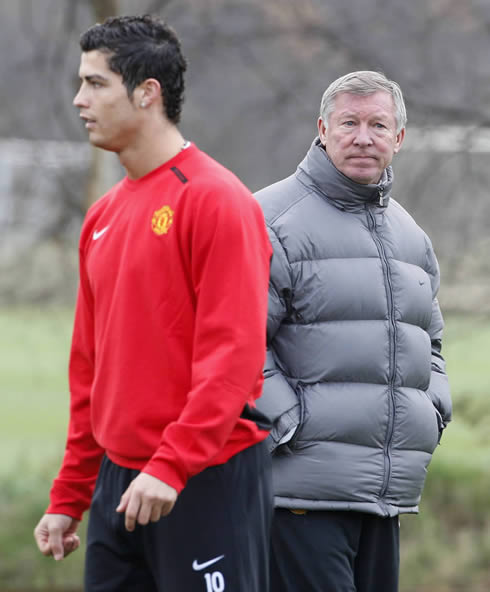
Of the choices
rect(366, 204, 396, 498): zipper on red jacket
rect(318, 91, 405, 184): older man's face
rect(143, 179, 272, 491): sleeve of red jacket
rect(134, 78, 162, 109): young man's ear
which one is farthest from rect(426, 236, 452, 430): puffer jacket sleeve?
rect(134, 78, 162, 109): young man's ear

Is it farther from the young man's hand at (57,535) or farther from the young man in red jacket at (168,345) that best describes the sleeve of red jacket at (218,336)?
the young man's hand at (57,535)

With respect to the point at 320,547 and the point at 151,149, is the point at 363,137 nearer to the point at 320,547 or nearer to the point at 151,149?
the point at 151,149

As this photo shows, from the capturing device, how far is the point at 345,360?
2660 mm

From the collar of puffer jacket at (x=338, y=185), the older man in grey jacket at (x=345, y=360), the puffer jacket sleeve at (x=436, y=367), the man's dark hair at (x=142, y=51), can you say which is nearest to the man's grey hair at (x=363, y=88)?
the older man in grey jacket at (x=345, y=360)

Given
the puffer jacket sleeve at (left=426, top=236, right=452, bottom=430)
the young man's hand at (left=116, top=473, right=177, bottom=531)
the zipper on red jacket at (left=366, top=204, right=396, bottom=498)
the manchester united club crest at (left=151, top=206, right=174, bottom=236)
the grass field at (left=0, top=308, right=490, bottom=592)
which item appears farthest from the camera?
the grass field at (left=0, top=308, right=490, bottom=592)

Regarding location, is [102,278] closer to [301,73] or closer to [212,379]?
[212,379]

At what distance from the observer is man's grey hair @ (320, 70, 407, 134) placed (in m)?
2.75

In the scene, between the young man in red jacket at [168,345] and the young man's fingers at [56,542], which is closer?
the young man in red jacket at [168,345]

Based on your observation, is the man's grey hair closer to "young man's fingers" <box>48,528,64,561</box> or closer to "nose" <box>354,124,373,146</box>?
"nose" <box>354,124,373,146</box>

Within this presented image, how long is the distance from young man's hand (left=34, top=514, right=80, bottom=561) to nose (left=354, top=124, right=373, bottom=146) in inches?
46.5

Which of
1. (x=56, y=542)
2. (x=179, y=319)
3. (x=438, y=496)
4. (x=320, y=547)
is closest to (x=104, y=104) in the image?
(x=179, y=319)

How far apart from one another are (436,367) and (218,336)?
3.81 feet

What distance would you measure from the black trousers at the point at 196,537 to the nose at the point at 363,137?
0.93 meters

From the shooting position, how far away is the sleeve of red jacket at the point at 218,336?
6.45 feet
